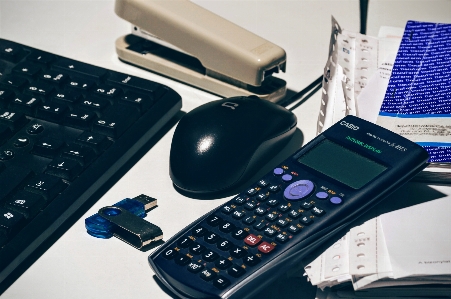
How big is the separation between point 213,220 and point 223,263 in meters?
0.05

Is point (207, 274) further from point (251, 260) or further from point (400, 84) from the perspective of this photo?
point (400, 84)

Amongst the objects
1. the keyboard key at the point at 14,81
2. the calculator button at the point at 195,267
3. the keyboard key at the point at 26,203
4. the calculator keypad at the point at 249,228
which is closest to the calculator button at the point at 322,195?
the calculator keypad at the point at 249,228

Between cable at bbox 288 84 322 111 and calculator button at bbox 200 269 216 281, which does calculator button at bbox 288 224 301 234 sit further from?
cable at bbox 288 84 322 111

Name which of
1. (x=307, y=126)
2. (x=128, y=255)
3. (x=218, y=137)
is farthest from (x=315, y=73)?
(x=128, y=255)

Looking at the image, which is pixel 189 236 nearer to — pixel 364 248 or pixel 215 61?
pixel 364 248

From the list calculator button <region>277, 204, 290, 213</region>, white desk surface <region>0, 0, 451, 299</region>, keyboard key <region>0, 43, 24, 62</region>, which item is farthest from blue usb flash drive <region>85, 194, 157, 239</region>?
keyboard key <region>0, 43, 24, 62</region>

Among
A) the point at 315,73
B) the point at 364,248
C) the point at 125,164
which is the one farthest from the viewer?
the point at 315,73

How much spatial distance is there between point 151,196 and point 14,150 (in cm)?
12

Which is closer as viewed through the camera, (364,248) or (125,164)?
(364,248)

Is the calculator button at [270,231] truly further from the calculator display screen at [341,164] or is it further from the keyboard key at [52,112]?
the keyboard key at [52,112]

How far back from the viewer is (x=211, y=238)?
1.38 feet

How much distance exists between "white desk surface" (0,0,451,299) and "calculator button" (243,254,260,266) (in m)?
0.06

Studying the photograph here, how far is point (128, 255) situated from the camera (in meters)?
0.45

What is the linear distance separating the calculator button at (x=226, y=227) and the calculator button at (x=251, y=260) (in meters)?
0.03
